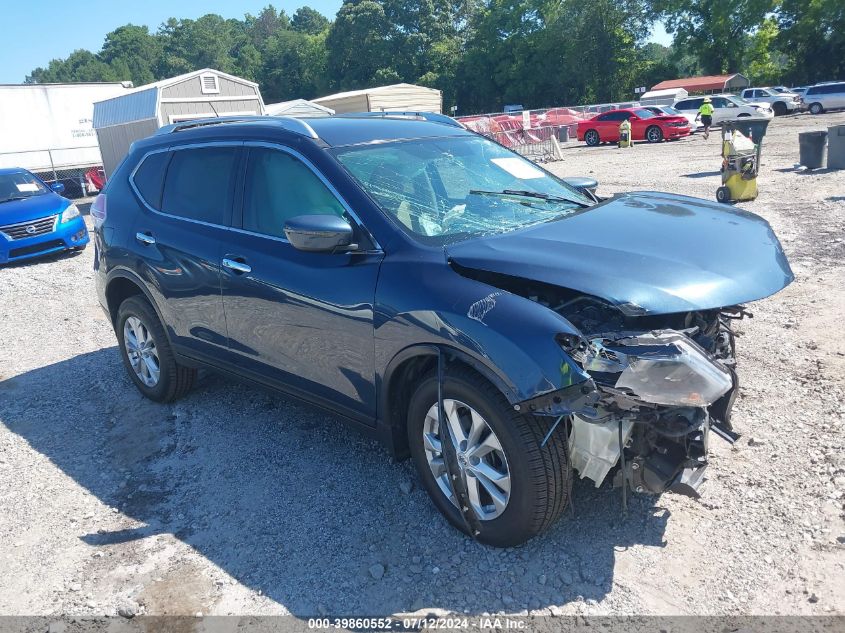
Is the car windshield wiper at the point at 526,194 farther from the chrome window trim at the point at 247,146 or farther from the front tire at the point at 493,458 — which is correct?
the front tire at the point at 493,458

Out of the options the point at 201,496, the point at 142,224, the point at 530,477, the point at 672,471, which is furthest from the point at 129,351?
the point at 672,471

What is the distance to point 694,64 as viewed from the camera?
59.9 metres

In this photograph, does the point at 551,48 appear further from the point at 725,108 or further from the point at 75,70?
the point at 75,70

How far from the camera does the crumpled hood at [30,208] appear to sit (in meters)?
11.3

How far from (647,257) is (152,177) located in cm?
359

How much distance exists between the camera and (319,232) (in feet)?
10.9

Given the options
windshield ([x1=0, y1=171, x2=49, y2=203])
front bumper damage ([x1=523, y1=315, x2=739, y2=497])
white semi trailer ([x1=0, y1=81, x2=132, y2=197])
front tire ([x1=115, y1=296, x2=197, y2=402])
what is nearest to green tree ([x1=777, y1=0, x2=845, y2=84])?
white semi trailer ([x1=0, y1=81, x2=132, y2=197])

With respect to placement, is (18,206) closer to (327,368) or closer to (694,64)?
(327,368)

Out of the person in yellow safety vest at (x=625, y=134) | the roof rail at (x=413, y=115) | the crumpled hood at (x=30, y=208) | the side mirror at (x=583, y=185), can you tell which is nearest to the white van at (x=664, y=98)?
the person in yellow safety vest at (x=625, y=134)

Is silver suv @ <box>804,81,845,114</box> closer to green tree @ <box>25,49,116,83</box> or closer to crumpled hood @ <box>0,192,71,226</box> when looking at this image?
crumpled hood @ <box>0,192,71,226</box>

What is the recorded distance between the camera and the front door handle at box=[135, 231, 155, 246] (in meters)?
4.77

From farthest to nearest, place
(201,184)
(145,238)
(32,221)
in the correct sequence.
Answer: (32,221), (145,238), (201,184)

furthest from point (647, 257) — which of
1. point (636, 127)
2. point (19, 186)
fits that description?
point (636, 127)

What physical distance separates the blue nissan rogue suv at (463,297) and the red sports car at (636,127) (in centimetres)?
2533
